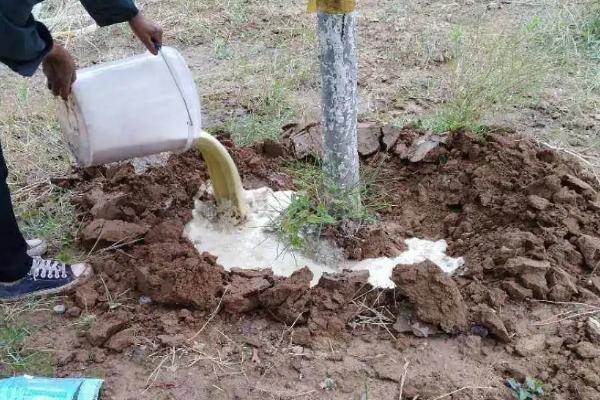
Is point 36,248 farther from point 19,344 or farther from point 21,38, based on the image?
point 21,38

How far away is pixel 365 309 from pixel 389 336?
0.44 feet

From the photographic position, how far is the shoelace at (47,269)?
2.46 metres

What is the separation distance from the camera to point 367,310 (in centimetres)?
228

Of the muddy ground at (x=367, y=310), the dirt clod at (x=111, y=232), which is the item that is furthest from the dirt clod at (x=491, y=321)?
the dirt clod at (x=111, y=232)

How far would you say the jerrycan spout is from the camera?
8.67 feet

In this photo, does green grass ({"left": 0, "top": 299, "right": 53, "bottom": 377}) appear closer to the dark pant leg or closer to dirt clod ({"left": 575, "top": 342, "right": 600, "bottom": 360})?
the dark pant leg

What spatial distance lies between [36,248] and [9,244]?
347 millimetres

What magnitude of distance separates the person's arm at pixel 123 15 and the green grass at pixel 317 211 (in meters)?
0.87

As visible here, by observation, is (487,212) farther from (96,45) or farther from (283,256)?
(96,45)

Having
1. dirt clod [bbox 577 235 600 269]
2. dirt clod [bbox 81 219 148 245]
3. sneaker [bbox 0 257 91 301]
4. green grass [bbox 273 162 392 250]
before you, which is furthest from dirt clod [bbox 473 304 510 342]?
sneaker [bbox 0 257 91 301]

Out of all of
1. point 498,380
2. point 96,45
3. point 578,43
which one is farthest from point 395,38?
point 498,380

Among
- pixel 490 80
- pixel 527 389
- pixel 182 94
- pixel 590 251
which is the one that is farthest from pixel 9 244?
pixel 490 80

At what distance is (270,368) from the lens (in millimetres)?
2070

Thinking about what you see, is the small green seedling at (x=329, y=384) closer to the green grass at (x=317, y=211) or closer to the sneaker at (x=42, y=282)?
the green grass at (x=317, y=211)
